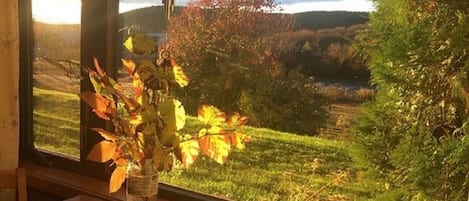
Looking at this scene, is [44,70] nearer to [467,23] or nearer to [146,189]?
[146,189]

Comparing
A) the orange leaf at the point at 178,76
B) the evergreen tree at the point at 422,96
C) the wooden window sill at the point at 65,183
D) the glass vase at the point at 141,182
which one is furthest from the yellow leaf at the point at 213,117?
the wooden window sill at the point at 65,183

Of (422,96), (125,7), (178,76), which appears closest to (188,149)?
(178,76)

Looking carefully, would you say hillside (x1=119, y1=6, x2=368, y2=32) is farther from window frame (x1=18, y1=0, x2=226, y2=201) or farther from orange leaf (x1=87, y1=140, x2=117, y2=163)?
orange leaf (x1=87, y1=140, x2=117, y2=163)

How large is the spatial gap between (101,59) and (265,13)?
0.77 metres

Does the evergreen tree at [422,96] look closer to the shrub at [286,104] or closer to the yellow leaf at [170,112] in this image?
the shrub at [286,104]

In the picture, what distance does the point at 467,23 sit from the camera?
1.33 m

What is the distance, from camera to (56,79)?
252 cm

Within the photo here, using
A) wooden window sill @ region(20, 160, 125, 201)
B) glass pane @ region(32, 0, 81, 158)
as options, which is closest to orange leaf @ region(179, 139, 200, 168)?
wooden window sill @ region(20, 160, 125, 201)

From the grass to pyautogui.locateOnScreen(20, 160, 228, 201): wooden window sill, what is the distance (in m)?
0.03

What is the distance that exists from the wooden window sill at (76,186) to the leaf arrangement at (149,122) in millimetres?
491

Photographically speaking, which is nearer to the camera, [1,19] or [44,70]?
[1,19]

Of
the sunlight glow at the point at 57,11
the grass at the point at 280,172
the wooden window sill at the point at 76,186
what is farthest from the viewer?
the sunlight glow at the point at 57,11

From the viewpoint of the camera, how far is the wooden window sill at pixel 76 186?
213cm

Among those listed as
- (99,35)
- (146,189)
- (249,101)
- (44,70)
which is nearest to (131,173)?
(146,189)
